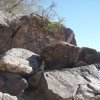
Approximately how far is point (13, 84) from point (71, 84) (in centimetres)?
129

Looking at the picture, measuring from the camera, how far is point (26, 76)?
Result: 668 centimetres

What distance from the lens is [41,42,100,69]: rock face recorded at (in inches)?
279

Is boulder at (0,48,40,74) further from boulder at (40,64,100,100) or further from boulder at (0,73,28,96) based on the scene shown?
boulder at (40,64,100,100)

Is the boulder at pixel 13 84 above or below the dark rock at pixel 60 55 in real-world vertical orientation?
below

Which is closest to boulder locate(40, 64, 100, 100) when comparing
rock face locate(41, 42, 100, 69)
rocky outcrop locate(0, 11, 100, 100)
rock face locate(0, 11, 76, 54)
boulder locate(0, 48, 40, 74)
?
rocky outcrop locate(0, 11, 100, 100)

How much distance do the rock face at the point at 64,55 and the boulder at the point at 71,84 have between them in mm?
316

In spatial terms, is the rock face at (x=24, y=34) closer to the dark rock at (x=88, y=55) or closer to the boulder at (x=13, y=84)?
the dark rock at (x=88, y=55)

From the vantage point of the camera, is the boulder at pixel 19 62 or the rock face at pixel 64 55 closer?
the boulder at pixel 19 62

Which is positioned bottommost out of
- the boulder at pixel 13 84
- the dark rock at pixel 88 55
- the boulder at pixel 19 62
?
the boulder at pixel 13 84

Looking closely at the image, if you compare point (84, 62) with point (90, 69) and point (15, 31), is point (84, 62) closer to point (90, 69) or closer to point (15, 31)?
point (90, 69)

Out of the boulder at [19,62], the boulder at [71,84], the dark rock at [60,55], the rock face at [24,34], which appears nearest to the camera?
the boulder at [71,84]

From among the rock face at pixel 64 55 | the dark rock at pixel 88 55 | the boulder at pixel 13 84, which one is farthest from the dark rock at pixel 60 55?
the boulder at pixel 13 84

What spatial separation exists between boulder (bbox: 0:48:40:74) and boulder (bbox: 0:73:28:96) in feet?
0.60

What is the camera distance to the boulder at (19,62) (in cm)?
636
